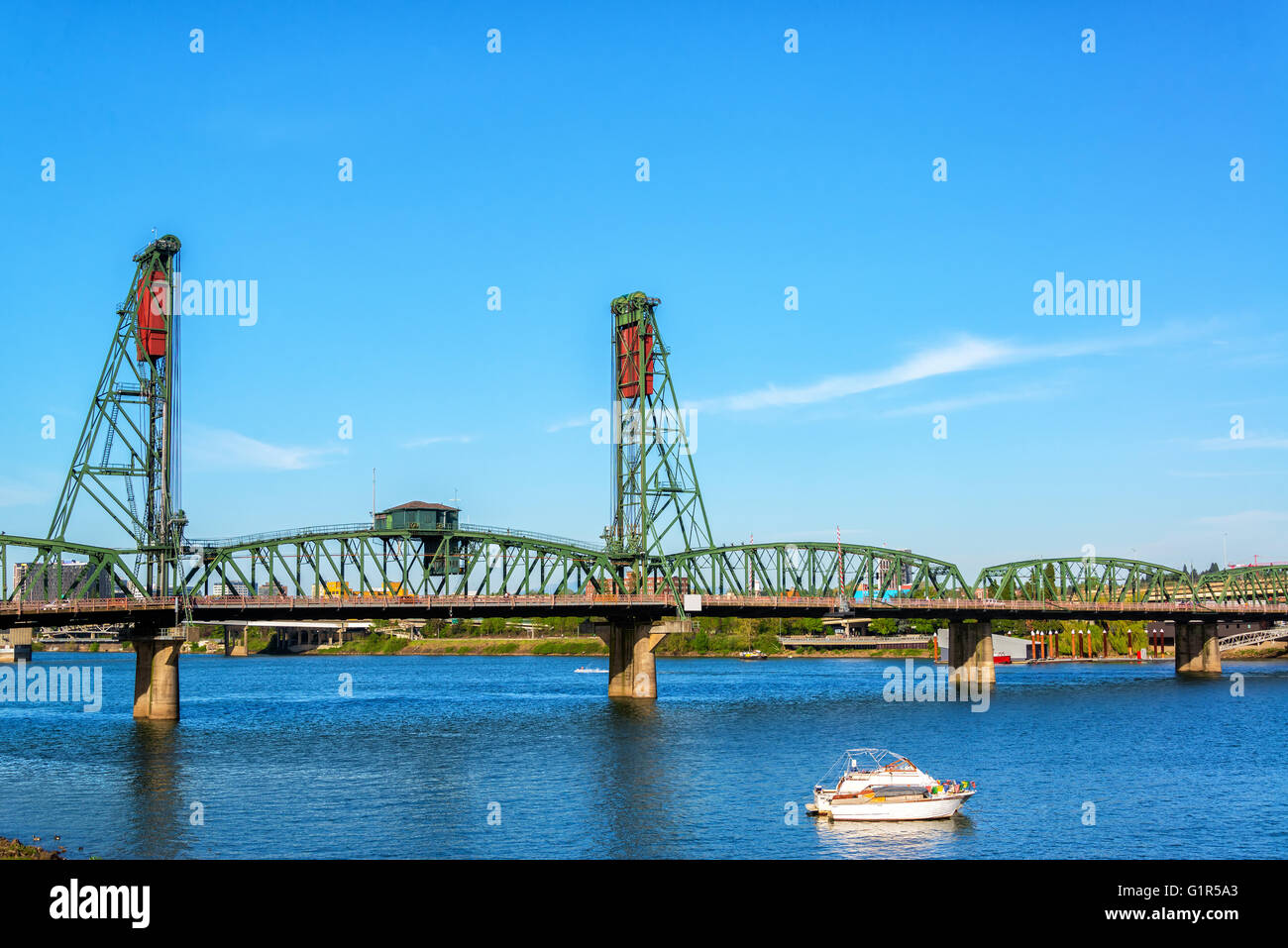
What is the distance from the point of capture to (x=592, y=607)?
12800 cm

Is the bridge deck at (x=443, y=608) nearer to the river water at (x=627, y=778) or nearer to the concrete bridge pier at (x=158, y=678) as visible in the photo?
the concrete bridge pier at (x=158, y=678)

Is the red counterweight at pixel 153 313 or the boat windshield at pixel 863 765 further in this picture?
the red counterweight at pixel 153 313

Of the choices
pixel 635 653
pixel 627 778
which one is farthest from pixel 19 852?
pixel 635 653

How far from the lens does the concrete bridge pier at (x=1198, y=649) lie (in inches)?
7603

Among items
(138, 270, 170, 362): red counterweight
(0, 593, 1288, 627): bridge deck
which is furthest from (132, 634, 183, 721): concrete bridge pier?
(138, 270, 170, 362): red counterweight

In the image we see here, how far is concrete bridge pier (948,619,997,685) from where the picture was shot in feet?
553

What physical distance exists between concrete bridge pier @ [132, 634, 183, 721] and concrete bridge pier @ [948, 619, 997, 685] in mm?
103683

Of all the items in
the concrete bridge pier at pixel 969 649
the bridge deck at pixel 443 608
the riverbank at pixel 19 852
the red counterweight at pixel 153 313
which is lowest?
the concrete bridge pier at pixel 969 649

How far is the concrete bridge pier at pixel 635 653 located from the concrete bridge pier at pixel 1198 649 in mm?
101521

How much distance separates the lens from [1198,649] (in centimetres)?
19475
